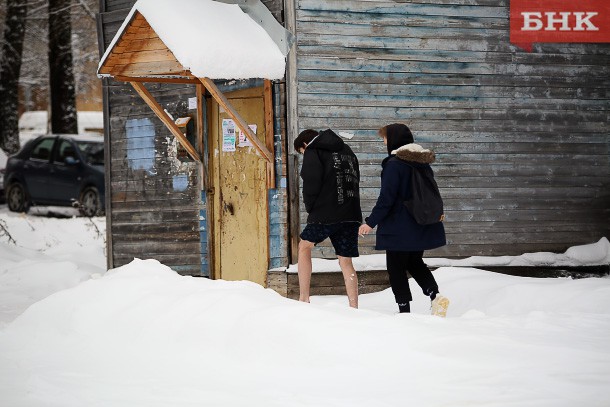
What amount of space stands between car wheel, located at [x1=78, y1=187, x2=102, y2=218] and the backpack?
12899 millimetres

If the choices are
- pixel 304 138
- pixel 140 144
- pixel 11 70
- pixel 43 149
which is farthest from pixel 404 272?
pixel 11 70

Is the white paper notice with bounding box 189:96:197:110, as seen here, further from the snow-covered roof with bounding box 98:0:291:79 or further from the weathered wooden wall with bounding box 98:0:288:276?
the snow-covered roof with bounding box 98:0:291:79

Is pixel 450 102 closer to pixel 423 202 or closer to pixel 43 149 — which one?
pixel 423 202

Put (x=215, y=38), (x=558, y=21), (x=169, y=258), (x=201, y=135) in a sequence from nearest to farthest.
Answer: (x=215, y=38) → (x=558, y=21) → (x=201, y=135) → (x=169, y=258)

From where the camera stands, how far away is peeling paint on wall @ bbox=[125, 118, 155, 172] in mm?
11398

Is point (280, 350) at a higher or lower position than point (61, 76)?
lower

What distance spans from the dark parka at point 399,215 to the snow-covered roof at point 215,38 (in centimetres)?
240

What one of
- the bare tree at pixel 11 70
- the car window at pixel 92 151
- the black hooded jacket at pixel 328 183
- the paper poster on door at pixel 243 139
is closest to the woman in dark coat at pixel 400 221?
the black hooded jacket at pixel 328 183

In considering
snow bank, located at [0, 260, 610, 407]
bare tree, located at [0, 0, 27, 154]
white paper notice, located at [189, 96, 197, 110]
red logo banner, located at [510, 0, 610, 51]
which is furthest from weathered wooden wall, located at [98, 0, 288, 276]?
bare tree, located at [0, 0, 27, 154]

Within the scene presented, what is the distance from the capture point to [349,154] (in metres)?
7.86

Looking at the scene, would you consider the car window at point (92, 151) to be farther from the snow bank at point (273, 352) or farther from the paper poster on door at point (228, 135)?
the snow bank at point (273, 352)

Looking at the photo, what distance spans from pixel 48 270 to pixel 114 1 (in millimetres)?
3830

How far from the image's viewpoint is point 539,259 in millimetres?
10086

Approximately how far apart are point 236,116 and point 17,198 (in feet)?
41.2
